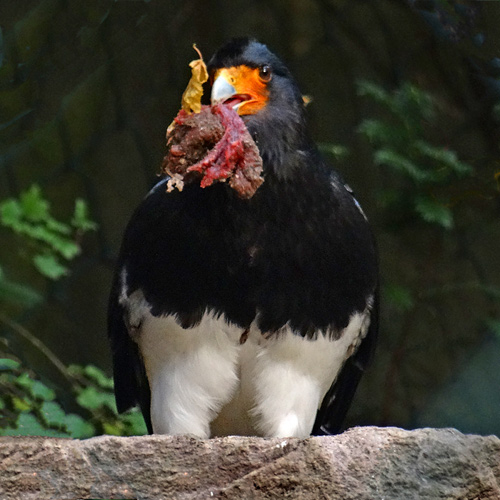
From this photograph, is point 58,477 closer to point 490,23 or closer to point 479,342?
point 490,23

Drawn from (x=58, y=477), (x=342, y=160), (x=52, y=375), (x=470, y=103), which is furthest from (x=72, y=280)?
(x=58, y=477)

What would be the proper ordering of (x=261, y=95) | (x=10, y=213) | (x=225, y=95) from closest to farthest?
(x=225, y=95) < (x=261, y=95) < (x=10, y=213)

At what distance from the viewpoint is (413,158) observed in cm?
310

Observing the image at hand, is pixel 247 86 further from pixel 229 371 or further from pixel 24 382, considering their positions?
pixel 24 382

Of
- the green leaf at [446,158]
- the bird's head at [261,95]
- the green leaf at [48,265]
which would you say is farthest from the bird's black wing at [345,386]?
the green leaf at [48,265]

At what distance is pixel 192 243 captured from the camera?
2.06 m

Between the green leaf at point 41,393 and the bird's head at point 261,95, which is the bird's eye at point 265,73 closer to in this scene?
the bird's head at point 261,95

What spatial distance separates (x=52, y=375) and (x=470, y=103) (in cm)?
165

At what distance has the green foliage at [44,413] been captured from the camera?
222cm

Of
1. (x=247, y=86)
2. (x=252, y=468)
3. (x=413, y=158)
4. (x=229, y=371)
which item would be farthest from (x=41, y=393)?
(x=413, y=158)

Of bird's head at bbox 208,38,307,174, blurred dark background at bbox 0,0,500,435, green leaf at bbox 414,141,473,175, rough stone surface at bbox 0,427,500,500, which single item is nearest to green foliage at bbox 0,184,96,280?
blurred dark background at bbox 0,0,500,435

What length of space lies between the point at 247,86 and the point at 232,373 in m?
0.65

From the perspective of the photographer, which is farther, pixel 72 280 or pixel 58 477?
pixel 72 280

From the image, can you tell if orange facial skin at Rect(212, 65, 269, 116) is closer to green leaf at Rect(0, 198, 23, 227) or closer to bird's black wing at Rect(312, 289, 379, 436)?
bird's black wing at Rect(312, 289, 379, 436)
